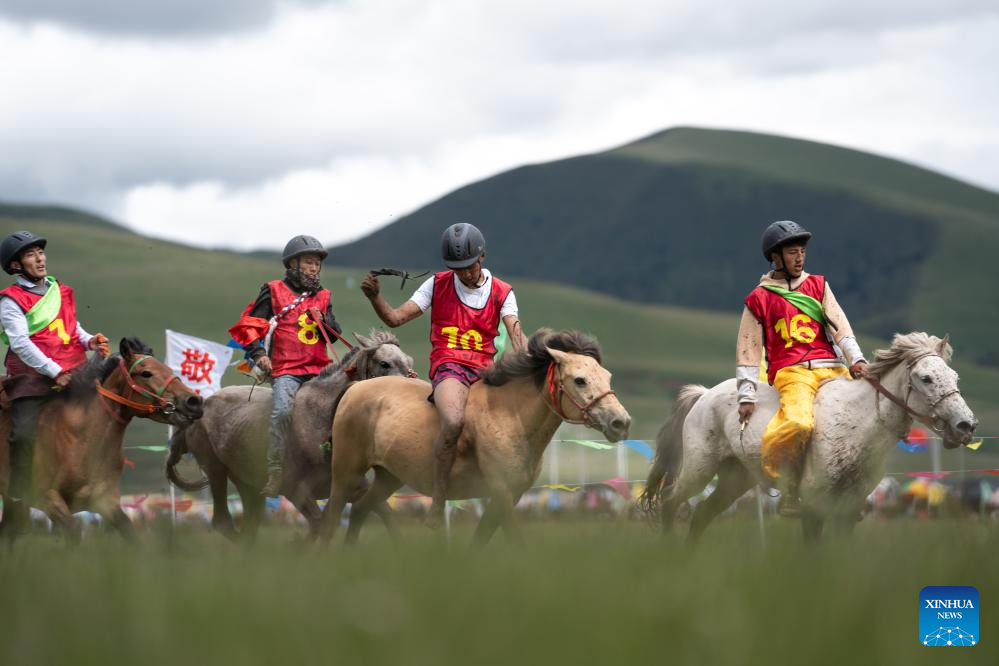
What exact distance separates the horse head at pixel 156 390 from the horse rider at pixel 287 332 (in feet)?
2.39

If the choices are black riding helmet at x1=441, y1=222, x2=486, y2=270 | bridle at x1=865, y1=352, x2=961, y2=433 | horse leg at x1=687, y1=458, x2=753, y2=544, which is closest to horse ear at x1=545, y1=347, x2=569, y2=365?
black riding helmet at x1=441, y1=222, x2=486, y2=270

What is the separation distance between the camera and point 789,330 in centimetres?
897

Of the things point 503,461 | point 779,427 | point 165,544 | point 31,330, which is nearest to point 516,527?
point 503,461

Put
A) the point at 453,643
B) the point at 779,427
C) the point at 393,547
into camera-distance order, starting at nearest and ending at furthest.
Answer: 1. the point at 453,643
2. the point at 393,547
3. the point at 779,427

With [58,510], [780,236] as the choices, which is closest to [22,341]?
[58,510]

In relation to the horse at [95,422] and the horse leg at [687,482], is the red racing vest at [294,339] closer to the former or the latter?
the horse at [95,422]

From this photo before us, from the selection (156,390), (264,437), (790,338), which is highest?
(790,338)

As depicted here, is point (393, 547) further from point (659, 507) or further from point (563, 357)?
point (659, 507)

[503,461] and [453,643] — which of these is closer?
[453,643]

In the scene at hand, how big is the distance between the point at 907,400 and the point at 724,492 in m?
1.79

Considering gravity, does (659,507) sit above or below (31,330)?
below

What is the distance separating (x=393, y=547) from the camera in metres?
5.31

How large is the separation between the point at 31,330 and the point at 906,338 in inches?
273

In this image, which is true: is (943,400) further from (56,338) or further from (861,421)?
(56,338)
